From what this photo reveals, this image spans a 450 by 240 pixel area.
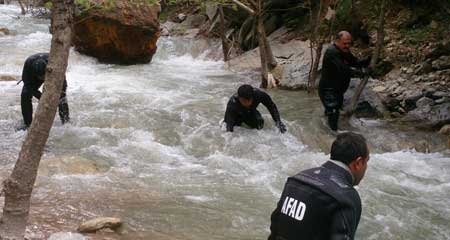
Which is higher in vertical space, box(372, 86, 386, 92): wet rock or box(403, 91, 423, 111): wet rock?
box(403, 91, 423, 111): wet rock

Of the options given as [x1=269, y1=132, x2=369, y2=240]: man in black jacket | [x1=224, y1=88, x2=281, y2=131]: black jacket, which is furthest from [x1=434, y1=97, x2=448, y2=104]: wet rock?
[x1=269, y1=132, x2=369, y2=240]: man in black jacket

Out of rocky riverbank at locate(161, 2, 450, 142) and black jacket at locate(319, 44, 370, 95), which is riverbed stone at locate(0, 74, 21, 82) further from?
black jacket at locate(319, 44, 370, 95)

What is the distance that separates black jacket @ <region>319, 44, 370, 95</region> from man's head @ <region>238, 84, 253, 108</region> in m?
1.18

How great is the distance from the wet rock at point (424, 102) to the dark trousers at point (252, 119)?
2.75m

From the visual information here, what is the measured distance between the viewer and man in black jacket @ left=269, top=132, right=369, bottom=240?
2420 mm

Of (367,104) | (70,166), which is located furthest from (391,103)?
(70,166)

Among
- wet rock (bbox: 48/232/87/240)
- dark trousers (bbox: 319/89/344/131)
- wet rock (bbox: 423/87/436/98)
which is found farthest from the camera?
wet rock (bbox: 423/87/436/98)

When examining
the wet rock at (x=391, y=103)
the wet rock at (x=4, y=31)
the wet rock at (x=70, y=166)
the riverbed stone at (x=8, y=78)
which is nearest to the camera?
the wet rock at (x=70, y=166)

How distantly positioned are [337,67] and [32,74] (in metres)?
4.18

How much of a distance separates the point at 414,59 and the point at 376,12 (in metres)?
1.69

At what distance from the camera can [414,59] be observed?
1080cm

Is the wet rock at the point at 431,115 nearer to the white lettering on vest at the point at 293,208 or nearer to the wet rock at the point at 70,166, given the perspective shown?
the wet rock at the point at 70,166

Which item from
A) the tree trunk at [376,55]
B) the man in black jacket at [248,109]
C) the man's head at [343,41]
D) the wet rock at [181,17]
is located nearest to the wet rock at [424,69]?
the tree trunk at [376,55]

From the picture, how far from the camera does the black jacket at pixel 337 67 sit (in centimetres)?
766
